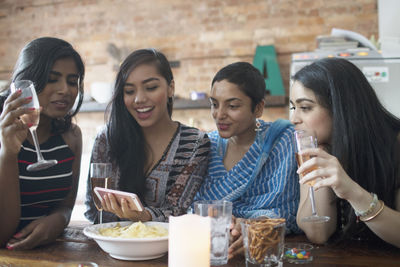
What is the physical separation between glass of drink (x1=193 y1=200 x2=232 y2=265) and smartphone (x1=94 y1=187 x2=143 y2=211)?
196mm

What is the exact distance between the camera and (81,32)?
4730 mm

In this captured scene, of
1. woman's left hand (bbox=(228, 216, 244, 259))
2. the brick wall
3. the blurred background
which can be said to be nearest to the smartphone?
woman's left hand (bbox=(228, 216, 244, 259))

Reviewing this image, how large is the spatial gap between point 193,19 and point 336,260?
11.7 feet

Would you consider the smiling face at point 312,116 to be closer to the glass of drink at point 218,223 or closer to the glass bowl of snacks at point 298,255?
the glass bowl of snacks at point 298,255

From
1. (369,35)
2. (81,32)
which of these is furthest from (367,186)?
(81,32)

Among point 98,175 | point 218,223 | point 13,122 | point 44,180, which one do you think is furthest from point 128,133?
point 218,223

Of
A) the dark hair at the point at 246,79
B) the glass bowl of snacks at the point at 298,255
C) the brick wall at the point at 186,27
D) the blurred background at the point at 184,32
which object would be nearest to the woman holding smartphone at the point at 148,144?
the dark hair at the point at 246,79

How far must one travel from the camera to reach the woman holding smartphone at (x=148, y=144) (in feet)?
5.42

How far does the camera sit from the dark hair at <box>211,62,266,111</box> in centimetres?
174

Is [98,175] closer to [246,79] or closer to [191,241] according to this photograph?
[191,241]

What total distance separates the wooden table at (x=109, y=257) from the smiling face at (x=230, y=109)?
623mm

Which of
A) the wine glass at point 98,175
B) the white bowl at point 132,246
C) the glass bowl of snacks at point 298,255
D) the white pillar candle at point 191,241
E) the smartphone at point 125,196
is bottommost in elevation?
the glass bowl of snacks at point 298,255

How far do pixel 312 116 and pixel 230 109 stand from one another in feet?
1.25

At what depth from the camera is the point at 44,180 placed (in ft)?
5.19
